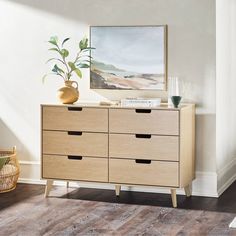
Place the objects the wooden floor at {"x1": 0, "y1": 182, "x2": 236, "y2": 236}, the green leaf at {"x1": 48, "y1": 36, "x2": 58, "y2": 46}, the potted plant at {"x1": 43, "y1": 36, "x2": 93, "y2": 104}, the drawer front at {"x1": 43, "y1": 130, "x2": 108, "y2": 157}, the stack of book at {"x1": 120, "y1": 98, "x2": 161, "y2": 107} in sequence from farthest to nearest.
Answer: the green leaf at {"x1": 48, "y1": 36, "x2": 58, "y2": 46} → the potted plant at {"x1": 43, "y1": 36, "x2": 93, "y2": 104} → the drawer front at {"x1": 43, "y1": 130, "x2": 108, "y2": 157} → the stack of book at {"x1": 120, "y1": 98, "x2": 161, "y2": 107} → the wooden floor at {"x1": 0, "y1": 182, "x2": 236, "y2": 236}

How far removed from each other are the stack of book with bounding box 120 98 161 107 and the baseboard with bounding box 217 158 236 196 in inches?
34.2

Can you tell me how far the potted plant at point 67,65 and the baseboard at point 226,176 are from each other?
4.57 ft

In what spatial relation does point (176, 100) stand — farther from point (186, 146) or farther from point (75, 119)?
point (75, 119)

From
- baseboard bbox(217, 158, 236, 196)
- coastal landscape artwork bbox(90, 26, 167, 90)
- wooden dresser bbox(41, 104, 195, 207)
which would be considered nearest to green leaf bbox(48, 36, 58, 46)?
coastal landscape artwork bbox(90, 26, 167, 90)

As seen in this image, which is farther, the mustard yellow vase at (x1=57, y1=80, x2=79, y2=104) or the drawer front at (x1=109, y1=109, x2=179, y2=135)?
the mustard yellow vase at (x1=57, y1=80, x2=79, y2=104)

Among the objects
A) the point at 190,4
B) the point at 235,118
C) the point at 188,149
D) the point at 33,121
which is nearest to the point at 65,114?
the point at 33,121

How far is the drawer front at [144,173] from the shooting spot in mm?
4688

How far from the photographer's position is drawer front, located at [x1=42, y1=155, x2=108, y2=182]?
4.88 m

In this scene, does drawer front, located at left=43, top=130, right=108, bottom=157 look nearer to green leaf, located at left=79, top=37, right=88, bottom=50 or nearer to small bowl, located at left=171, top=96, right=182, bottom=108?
small bowl, located at left=171, top=96, right=182, bottom=108

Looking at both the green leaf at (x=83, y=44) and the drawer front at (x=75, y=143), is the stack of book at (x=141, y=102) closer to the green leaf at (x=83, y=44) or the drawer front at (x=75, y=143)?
the drawer front at (x=75, y=143)

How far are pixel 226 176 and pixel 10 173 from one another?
1.89 metres

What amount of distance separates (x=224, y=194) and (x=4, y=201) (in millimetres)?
1813

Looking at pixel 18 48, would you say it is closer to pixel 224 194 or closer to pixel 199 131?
pixel 199 131

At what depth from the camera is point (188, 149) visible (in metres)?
4.84
